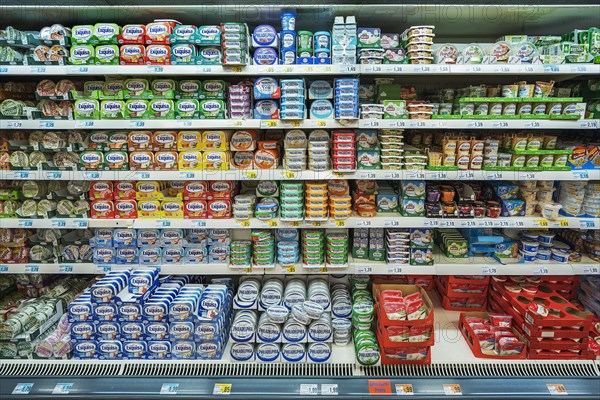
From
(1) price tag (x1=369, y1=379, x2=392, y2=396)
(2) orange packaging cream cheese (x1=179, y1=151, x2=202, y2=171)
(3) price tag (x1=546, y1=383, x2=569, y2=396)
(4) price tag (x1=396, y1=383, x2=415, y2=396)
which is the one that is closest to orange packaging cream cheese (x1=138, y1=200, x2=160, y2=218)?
(2) orange packaging cream cheese (x1=179, y1=151, x2=202, y2=171)

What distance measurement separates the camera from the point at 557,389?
1755mm

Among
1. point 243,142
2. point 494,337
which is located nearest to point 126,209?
point 243,142

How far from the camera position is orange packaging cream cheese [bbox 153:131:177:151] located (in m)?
2.40

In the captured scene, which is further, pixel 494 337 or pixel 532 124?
pixel 532 124

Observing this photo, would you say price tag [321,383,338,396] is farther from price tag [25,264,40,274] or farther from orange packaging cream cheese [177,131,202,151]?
price tag [25,264,40,274]

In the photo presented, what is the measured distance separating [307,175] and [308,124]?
317 mm

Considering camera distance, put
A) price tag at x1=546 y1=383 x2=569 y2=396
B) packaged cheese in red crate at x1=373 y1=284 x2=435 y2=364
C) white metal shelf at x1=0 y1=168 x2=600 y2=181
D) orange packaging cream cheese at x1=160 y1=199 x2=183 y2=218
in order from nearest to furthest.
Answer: price tag at x1=546 y1=383 x2=569 y2=396 → packaged cheese in red crate at x1=373 y1=284 x2=435 y2=364 → white metal shelf at x1=0 y1=168 x2=600 y2=181 → orange packaging cream cheese at x1=160 y1=199 x2=183 y2=218

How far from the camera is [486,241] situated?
98.8 inches

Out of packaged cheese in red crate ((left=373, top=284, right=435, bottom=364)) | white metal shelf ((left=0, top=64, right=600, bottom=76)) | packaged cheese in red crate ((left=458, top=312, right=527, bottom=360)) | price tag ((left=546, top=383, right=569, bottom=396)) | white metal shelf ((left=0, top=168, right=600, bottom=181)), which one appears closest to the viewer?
price tag ((left=546, top=383, right=569, bottom=396))

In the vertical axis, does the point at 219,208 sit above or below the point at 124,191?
below

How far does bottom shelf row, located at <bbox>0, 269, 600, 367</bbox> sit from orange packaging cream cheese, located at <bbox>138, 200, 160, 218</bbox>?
38cm

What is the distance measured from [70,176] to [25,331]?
933 millimetres

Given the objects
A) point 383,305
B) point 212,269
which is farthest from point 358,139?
point 212,269

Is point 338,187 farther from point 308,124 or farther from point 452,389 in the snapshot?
point 452,389
